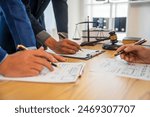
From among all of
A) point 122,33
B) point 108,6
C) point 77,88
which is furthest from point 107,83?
point 108,6

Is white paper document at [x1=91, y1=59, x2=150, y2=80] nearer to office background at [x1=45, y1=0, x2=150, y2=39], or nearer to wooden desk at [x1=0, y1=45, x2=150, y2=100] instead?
wooden desk at [x1=0, y1=45, x2=150, y2=100]

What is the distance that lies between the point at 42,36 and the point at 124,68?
60cm

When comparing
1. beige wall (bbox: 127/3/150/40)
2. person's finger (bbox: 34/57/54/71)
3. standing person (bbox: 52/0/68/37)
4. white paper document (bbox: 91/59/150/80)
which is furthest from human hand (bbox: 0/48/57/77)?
beige wall (bbox: 127/3/150/40)

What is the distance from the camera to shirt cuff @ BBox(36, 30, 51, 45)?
115 centimetres

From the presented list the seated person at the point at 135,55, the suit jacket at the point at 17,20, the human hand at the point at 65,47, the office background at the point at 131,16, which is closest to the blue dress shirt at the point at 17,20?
the suit jacket at the point at 17,20

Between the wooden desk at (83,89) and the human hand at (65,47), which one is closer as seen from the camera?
the wooden desk at (83,89)

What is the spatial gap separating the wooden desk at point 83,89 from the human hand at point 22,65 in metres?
0.04

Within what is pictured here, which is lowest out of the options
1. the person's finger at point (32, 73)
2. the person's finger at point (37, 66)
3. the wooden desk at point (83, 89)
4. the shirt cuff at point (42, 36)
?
the wooden desk at point (83, 89)

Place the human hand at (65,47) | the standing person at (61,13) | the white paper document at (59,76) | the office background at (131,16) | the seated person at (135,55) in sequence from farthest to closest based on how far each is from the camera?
the office background at (131,16) → the standing person at (61,13) → the human hand at (65,47) → the seated person at (135,55) → the white paper document at (59,76)

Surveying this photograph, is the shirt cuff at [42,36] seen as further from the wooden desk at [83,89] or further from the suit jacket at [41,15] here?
the wooden desk at [83,89]

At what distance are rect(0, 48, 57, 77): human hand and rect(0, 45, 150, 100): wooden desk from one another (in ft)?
0.15

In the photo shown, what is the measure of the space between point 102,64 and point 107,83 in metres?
0.22

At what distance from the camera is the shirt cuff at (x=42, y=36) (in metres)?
1.15

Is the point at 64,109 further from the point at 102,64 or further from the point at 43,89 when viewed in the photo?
the point at 102,64
